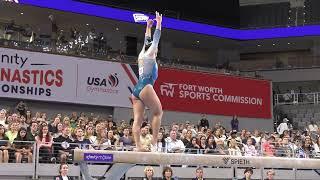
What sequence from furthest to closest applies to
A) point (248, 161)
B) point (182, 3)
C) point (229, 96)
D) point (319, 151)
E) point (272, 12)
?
point (272, 12), point (182, 3), point (229, 96), point (319, 151), point (248, 161)

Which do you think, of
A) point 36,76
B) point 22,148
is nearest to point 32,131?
point 22,148

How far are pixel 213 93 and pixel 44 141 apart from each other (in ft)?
45.9

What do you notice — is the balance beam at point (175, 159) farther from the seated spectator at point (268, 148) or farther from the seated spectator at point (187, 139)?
the seated spectator at point (268, 148)

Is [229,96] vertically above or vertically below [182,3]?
below

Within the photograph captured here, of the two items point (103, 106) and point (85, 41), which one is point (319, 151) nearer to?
point (103, 106)

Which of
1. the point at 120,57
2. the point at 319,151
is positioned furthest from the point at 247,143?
the point at 120,57

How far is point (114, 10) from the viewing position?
27.0m

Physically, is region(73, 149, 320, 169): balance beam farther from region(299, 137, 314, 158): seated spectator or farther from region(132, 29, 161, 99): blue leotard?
region(299, 137, 314, 158): seated spectator

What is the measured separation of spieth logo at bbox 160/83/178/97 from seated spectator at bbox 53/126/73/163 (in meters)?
11.2

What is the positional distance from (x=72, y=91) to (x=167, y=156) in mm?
12583

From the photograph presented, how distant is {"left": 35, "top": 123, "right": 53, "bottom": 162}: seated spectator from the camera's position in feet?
38.8

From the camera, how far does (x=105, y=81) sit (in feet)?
72.0

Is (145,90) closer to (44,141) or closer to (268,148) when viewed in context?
(44,141)

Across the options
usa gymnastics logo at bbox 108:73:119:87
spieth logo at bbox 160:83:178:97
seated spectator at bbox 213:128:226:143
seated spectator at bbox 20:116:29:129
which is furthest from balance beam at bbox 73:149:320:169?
spieth logo at bbox 160:83:178:97
